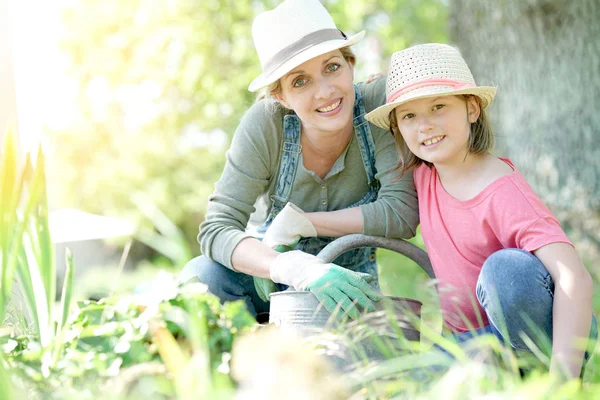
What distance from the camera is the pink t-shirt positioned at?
2.14m

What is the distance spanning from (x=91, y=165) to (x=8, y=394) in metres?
7.42

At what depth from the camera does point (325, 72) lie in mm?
2621

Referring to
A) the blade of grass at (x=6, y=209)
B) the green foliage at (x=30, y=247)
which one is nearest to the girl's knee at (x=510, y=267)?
the green foliage at (x=30, y=247)

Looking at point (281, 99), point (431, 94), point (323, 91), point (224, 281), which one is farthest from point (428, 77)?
point (224, 281)

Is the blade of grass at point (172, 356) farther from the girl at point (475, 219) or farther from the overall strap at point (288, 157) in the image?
the overall strap at point (288, 157)

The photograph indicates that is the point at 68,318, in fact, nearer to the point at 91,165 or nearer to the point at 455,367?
the point at 455,367

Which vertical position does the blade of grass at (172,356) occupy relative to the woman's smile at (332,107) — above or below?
below

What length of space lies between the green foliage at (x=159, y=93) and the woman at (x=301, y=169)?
16.7ft

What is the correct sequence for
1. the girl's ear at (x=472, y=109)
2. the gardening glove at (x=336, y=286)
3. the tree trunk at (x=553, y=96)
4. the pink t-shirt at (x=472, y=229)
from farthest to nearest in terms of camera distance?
the tree trunk at (x=553, y=96)
the girl's ear at (x=472, y=109)
the pink t-shirt at (x=472, y=229)
the gardening glove at (x=336, y=286)

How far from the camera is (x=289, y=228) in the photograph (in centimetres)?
257

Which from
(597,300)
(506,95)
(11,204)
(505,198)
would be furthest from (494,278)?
(506,95)

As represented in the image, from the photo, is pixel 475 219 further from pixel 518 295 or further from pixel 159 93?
pixel 159 93

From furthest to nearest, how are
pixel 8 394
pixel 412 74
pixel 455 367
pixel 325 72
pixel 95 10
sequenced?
pixel 95 10, pixel 325 72, pixel 412 74, pixel 455 367, pixel 8 394

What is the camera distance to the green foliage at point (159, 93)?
793cm
